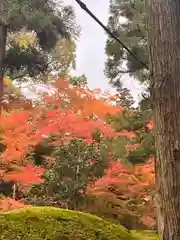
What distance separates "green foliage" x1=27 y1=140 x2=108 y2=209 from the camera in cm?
585

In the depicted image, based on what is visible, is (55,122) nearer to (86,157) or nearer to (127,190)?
(86,157)

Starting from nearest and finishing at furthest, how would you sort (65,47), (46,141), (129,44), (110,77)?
(129,44) < (46,141) < (110,77) < (65,47)

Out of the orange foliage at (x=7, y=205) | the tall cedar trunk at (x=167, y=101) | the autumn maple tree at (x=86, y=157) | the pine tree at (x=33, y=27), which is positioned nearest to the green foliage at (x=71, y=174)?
the autumn maple tree at (x=86, y=157)

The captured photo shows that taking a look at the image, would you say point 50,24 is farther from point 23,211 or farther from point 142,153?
point 23,211

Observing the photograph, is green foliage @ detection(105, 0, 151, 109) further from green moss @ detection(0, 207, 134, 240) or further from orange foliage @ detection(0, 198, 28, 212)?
green moss @ detection(0, 207, 134, 240)

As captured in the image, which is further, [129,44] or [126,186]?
[129,44]

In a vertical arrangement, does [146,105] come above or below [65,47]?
below

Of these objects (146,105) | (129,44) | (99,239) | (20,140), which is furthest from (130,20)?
(99,239)

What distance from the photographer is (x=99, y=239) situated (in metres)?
3.00

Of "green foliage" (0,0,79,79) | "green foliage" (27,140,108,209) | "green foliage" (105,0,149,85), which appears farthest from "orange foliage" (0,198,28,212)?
"green foliage" (105,0,149,85)

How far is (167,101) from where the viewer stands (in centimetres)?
166

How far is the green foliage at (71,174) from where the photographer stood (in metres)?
5.85

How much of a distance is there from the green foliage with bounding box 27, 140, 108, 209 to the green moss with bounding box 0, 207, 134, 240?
8.99 ft

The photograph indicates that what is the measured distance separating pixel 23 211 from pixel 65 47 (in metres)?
7.25
